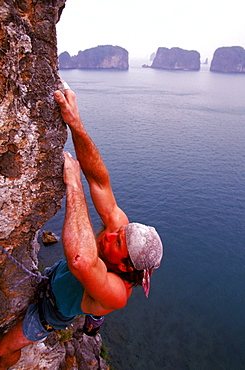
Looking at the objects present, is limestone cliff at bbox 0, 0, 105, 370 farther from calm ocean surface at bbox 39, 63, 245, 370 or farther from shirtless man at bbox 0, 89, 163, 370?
calm ocean surface at bbox 39, 63, 245, 370

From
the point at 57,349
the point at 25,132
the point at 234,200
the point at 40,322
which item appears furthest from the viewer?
the point at 234,200

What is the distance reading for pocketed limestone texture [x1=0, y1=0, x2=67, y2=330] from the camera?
3.67m

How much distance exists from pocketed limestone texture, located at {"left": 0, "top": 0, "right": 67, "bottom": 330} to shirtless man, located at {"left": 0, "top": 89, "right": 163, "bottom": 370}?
0.91 feet

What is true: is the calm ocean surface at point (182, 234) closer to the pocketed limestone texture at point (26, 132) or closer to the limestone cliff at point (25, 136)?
→ the limestone cliff at point (25, 136)

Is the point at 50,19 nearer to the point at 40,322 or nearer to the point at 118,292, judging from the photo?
the point at 118,292

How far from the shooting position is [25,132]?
4.08 metres

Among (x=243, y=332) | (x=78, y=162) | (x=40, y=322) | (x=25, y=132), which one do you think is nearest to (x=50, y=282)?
(x=40, y=322)

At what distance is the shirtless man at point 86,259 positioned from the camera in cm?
351

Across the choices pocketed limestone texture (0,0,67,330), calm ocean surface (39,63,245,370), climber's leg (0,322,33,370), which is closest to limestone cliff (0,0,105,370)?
pocketed limestone texture (0,0,67,330)

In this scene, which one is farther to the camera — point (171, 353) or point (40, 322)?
point (171, 353)

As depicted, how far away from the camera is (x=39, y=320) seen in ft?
16.7

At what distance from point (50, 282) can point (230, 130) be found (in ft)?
203

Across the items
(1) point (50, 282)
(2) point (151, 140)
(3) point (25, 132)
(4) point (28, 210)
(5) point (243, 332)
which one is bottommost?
(5) point (243, 332)

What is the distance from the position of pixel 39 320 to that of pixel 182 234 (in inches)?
1050
